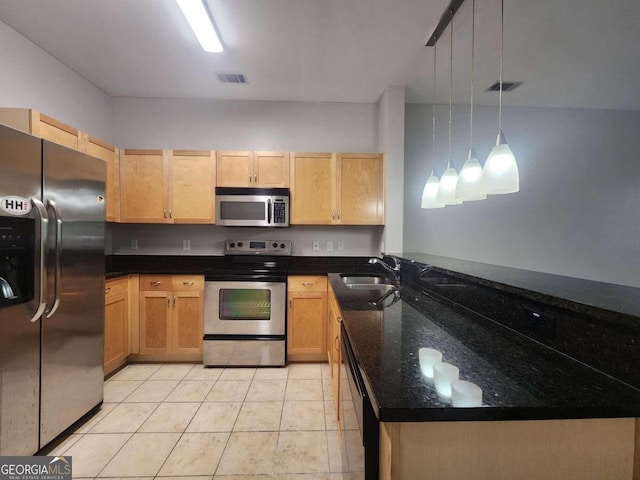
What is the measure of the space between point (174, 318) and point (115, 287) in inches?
23.6

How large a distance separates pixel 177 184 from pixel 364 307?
2.47 metres

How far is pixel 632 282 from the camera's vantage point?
11.3 feet

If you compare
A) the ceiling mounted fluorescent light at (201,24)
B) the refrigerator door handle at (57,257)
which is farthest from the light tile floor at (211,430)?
the ceiling mounted fluorescent light at (201,24)

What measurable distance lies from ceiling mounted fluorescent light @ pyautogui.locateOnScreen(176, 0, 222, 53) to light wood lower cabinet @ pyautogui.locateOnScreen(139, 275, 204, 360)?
2065 mm

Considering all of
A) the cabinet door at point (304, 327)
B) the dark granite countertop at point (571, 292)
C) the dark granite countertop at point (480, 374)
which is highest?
the dark granite countertop at point (571, 292)

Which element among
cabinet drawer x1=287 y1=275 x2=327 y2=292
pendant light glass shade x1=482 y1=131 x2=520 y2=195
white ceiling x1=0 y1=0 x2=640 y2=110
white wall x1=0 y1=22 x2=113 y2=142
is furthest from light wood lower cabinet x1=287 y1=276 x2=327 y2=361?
white wall x1=0 y1=22 x2=113 y2=142

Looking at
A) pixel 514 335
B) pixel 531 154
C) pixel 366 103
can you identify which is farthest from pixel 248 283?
pixel 531 154

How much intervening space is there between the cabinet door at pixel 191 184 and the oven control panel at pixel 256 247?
0.43 meters

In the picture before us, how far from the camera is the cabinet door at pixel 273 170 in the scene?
298 centimetres

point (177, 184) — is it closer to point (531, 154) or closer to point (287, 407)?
point (287, 407)

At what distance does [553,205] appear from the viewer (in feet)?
11.2

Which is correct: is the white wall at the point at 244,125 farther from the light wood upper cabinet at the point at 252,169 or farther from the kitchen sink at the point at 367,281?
the kitchen sink at the point at 367,281

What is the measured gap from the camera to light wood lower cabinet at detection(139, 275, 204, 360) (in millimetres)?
2797

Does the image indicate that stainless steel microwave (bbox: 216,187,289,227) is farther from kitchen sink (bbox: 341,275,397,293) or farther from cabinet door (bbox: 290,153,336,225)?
kitchen sink (bbox: 341,275,397,293)
